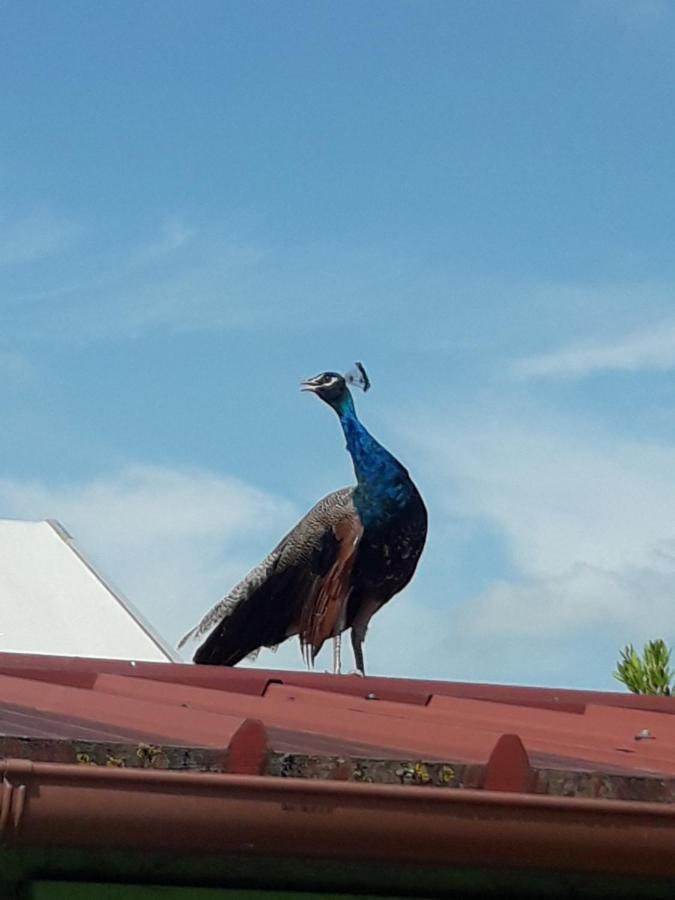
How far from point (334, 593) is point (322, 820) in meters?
5.88

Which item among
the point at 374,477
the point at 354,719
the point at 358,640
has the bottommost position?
the point at 354,719

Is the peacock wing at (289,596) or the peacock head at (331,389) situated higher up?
the peacock head at (331,389)

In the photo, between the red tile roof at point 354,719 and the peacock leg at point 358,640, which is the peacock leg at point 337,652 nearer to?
the peacock leg at point 358,640

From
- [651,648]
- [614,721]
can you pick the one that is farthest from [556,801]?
[651,648]

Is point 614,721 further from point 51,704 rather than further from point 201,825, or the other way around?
point 201,825

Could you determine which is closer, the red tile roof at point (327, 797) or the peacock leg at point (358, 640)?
the red tile roof at point (327, 797)

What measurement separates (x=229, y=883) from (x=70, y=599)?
9.68 metres

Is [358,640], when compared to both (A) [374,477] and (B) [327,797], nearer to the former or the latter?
(A) [374,477]

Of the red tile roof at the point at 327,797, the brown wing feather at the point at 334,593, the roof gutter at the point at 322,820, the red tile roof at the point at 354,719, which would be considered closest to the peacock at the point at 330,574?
the brown wing feather at the point at 334,593

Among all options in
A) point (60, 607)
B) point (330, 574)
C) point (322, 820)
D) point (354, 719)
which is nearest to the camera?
point (322, 820)

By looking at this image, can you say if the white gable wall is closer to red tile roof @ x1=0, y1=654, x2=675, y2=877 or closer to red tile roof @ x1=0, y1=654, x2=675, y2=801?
red tile roof @ x1=0, y1=654, x2=675, y2=801

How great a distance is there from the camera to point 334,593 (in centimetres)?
830

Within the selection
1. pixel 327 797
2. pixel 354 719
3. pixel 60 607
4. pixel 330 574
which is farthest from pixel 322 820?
pixel 60 607

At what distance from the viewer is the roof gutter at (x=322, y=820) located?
234 centimetres
